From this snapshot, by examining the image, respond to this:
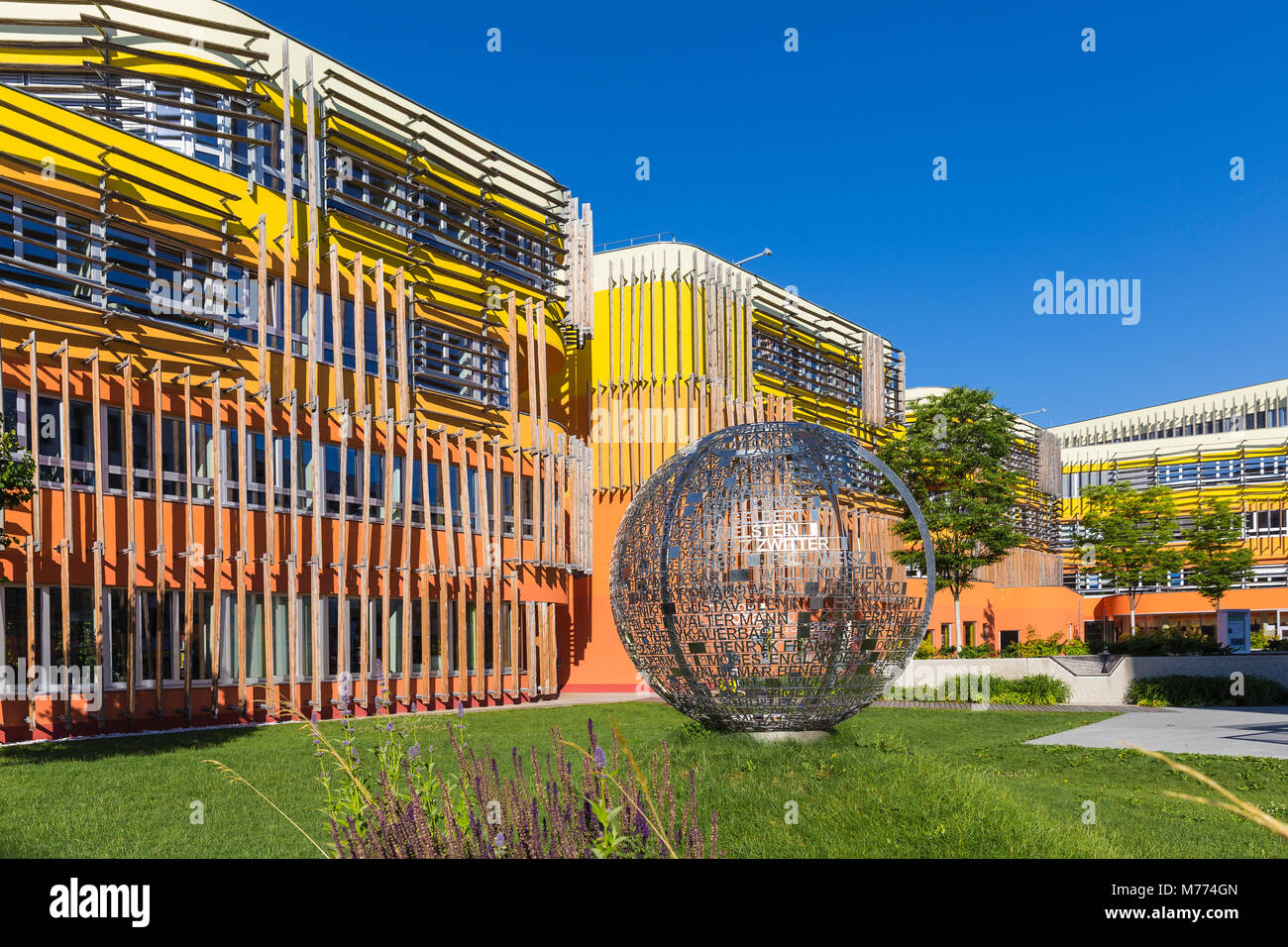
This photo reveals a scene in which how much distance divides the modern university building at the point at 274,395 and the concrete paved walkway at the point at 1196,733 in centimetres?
1108

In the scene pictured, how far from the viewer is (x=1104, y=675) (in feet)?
87.1

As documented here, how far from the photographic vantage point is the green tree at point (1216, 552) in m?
48.1

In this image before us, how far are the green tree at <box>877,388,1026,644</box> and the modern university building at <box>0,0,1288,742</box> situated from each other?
7.45 meters

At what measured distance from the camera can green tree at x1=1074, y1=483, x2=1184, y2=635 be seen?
47250 millimetres

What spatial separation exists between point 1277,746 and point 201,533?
57.5ft

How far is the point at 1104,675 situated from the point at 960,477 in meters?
9.88

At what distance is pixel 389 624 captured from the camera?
79.2 feet

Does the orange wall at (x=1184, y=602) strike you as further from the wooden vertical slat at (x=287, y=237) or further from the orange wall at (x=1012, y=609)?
the wooden vertical slat at (x=287, y=237)

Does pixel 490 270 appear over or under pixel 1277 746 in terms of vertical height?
over

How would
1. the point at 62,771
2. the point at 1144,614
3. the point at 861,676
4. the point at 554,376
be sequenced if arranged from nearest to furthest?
the point at 861,676 < the point at 62,771 < the point at 554,376 < the point at 1144,614

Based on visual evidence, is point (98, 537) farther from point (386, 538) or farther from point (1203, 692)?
point (1203, 692)

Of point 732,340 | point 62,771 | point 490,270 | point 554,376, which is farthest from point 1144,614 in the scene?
point 62,771

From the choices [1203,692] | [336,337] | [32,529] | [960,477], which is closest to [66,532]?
[32,529]
